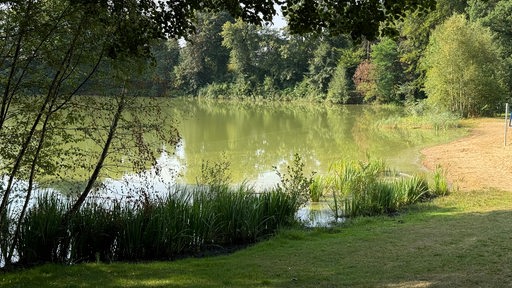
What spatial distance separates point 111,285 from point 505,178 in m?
10.9

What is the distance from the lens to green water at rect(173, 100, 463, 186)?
1592cm

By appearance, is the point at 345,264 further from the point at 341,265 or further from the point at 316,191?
the point at 316,191

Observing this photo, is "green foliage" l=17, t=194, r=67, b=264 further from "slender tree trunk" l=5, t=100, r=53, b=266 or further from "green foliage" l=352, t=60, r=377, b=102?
"green foliage" l=352, t=60, r=377, b=102

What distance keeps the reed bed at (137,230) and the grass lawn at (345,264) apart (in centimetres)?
60

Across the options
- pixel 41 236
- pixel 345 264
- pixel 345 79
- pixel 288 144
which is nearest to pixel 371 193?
pixel 345 264

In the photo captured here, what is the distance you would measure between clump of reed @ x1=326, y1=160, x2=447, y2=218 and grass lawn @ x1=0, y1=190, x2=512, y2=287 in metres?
1.53

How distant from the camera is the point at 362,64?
51.6 m

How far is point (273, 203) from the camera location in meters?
8.54

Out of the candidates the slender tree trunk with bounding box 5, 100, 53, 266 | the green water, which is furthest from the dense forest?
the green water

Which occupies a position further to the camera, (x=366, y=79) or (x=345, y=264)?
(x=366, y=79)

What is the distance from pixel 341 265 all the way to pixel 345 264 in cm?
6

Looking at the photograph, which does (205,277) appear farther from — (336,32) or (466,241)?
(466,241)

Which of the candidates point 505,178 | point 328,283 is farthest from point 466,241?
point 505,178

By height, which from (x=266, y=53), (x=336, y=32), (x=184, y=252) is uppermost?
(x=266, y=53)
